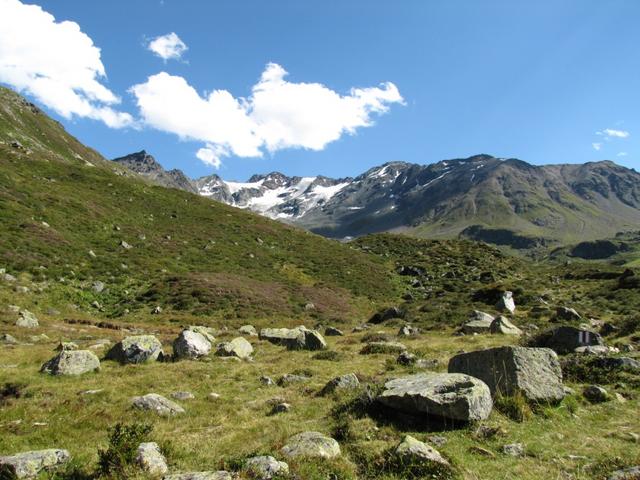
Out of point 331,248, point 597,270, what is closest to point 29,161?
point 331,248

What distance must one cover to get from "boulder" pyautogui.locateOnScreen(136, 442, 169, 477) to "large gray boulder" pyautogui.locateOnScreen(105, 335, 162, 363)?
1063 centimetres

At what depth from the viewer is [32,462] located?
26.7 feet

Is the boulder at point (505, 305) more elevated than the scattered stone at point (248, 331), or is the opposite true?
the boulder at point (505, 305)

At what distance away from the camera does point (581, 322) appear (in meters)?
30.8

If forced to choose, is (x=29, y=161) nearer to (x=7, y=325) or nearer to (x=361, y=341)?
(x=7, y=325)

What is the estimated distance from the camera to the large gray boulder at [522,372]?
40.2ft

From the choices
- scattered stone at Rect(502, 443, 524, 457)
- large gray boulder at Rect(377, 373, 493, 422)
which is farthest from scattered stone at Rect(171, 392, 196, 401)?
scattered stone at Rect(502, 443, 524, 457)

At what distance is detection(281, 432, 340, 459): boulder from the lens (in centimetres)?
901

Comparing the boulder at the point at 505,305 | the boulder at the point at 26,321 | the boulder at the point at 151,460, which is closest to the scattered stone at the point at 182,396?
the boulder at the point at 151,460

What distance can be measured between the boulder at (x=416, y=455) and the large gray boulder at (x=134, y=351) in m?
13.5

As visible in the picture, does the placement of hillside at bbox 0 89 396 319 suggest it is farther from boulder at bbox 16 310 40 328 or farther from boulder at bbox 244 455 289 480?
boulder at bbox 244 455 289 480

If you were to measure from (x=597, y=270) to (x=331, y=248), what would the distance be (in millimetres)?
39266

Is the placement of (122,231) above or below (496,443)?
above

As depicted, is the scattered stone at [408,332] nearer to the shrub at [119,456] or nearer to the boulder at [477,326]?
the boulder at [477,326]
